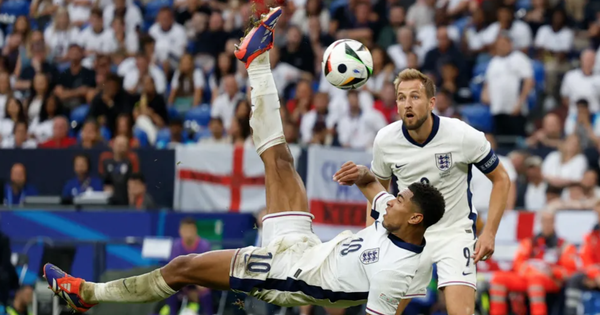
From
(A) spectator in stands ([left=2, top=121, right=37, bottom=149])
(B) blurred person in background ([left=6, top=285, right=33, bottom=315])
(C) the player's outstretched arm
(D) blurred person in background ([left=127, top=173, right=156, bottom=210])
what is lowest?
(B) blurred person in background ([left=6, top=285, right=33, bottom=315])

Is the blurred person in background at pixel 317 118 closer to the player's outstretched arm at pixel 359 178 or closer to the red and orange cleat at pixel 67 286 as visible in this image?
the player's outstretched arm at pixel 359 178

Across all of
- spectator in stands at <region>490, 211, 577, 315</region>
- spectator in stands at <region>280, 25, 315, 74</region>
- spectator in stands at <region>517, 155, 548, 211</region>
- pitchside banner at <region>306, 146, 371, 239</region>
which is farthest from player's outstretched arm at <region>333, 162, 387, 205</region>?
spectator in stands at <region>280, 25, 315, 74</region>

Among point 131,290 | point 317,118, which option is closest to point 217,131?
point 317,118

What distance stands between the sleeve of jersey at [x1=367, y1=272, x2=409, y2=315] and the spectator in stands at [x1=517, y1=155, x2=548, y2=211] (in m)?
7.38

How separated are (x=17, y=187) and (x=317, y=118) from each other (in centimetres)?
454

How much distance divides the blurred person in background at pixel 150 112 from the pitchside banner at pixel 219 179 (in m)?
1.58

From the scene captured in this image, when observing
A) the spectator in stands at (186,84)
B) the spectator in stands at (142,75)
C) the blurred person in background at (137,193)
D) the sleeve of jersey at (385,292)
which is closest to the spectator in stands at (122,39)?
the spectator in stands at (142,75)

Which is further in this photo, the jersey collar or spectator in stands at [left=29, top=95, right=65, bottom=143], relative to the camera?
spectator in stands at [left=29, top=95, right=65, bottom=143]

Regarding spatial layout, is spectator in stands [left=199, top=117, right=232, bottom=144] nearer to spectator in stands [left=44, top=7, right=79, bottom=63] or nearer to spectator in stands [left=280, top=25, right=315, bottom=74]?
spectator in stands [left=280, top=25, right=315, bottom=74]

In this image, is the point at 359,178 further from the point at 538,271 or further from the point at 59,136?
the point at 59,136

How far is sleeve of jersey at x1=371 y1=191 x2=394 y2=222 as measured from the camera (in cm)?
835

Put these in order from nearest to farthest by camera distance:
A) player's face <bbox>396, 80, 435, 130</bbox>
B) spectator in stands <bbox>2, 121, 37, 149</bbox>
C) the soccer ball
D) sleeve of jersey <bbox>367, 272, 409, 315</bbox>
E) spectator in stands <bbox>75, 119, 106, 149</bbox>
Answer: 1. sleeve of jersey <bbox>367, 272, 409, 315</bbox>
2. player's face <bbox>396, 80, 435, 130</bbox>
3. the soccer ball
4. spectator in stands <bbox>75, 119, 106, 149</bbox>
5. spectator in stands <bbox>2, 121, 37, 149</bbox>

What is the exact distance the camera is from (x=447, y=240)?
8.97 metres

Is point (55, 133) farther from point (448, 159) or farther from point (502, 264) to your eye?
point (448, 159)
